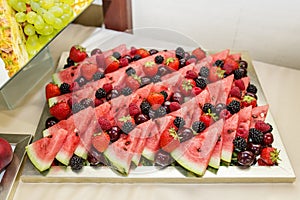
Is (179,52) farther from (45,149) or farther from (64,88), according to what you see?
(45,149)

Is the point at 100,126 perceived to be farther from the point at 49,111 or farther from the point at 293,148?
the point at 293,148

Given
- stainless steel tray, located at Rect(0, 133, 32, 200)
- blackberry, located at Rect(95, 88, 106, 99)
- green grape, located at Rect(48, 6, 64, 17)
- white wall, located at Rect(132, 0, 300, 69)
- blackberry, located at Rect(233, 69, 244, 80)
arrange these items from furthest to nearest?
white wall, located at Rect(132, 0, 300, 69)
blackberry, located at Rect(233, 69, 244, 80)
blackberry, located at Rect(95, 88, 106, 99)
green grape, located at Rect(48, 6, 64, 17)
stainless steel tray, located at Rect(0, 133, 32, 200)

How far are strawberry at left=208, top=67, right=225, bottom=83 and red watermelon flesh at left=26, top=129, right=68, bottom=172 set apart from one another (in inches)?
21.0

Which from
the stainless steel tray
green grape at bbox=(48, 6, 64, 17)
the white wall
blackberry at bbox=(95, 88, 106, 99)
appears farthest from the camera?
the white wall

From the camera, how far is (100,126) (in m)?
1.08

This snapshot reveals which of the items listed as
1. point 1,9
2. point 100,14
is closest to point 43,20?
point 1,9

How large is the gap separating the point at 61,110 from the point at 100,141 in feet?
0.65

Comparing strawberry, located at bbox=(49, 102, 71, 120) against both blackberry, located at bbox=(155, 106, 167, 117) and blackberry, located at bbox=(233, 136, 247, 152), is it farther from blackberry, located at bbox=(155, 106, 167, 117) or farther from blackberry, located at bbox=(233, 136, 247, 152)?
blackberry, located at bbox=(233, 136, 247, 152)

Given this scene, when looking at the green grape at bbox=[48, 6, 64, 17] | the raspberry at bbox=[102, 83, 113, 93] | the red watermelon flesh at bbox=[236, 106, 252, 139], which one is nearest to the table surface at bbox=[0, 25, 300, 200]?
the red watermelon flesh at bbox=[236, 106, 252, 139]

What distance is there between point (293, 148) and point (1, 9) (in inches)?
36.0

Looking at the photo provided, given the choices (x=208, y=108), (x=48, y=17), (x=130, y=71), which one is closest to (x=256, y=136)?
(x=208, y=108)

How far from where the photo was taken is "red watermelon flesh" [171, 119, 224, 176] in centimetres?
102

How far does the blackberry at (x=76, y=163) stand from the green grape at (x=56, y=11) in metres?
0.42

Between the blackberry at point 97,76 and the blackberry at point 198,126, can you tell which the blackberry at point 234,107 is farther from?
the blackberry at point 97,76
